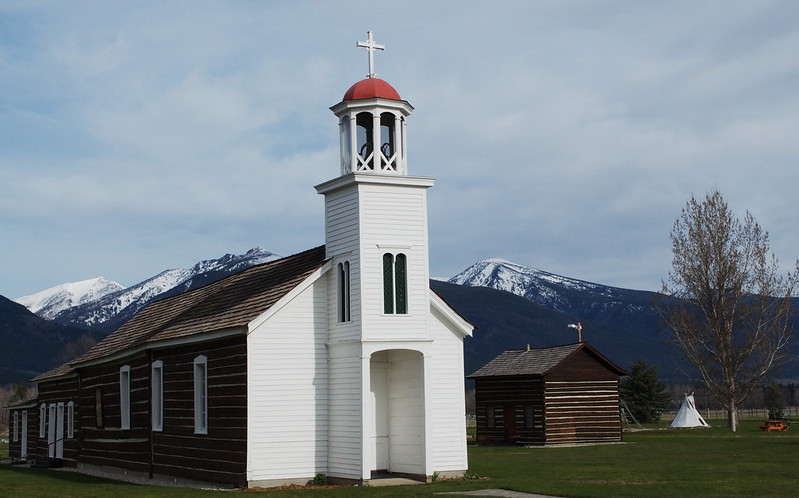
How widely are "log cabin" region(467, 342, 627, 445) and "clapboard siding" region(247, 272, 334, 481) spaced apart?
22013mm

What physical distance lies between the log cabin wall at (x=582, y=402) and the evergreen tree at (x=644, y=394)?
98.4ft

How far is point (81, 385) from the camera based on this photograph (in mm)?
39688

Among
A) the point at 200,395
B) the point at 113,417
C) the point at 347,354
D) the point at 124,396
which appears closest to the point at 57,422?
the point at 113,417

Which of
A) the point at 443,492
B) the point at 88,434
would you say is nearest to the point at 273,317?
the point at 443,492

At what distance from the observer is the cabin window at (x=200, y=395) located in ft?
91.2

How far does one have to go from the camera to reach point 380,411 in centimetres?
2709

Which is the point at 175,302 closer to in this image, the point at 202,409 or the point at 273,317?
the point at 202,409

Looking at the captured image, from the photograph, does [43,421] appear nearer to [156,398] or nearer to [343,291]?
[156,398]

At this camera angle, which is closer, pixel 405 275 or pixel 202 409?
pixel 405 275

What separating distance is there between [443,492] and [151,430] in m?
12.2

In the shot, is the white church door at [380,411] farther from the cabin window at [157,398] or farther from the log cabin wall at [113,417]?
the log cabin wall at [113,417]

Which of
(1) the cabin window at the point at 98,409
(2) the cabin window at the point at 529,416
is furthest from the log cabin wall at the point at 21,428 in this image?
(2) the cabin window at the point at 529,416

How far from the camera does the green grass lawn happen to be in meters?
22.7

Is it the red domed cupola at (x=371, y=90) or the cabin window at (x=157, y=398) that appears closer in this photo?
the red domed cupola at (x=371, y=90)
